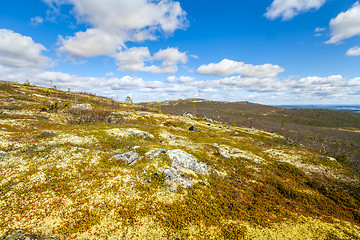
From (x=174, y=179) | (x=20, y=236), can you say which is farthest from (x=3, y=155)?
(x=174, y=179)

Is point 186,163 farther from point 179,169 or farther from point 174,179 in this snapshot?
point 174,179

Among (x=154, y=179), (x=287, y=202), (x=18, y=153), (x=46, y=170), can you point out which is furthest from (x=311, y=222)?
(x=18, y=153)

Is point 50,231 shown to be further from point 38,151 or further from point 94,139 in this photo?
point 94,139

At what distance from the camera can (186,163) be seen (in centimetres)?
2614

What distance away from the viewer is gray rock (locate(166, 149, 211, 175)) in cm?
2554

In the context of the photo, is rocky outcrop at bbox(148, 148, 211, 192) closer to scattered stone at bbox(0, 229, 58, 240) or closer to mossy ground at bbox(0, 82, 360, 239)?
mossy ground at bbox(0, 82, 360, 239)

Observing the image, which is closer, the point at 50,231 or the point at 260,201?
the point at 50,231

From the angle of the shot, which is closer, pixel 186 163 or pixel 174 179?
pixel 174 179

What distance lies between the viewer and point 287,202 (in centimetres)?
2050

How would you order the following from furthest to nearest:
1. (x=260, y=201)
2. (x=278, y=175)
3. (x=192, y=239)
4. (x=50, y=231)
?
(x=278, y=175)
(x=260, y=201)
(x=192, y=239)
(x=50, y=231)

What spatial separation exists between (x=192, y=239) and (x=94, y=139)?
30.5 meters

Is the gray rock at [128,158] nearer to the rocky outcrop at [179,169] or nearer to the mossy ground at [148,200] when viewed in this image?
the mossy ground at [148,200]

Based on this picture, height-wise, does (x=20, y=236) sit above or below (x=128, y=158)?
below

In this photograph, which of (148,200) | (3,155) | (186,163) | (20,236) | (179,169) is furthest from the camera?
(186,163)
